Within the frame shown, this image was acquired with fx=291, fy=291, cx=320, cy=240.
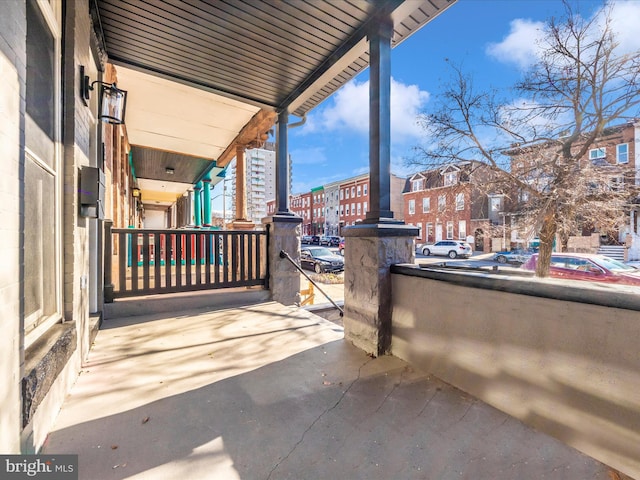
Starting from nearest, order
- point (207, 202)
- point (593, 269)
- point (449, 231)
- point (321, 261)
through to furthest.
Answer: point (593, 269) < point (207, 202) < point (321, 261) < point (449, 231)

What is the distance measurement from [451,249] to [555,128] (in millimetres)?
13766

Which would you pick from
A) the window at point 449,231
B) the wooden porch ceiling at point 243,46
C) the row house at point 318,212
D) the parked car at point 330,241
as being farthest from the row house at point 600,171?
the row house at point 318,212

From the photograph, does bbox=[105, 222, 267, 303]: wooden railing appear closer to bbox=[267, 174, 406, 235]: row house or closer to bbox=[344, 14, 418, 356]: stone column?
bbox=[344, 14, 418, 356]: stone column

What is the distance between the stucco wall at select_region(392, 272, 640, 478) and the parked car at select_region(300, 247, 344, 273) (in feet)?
31.9

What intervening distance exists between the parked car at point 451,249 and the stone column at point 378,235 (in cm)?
1815

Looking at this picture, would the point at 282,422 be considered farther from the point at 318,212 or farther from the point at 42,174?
the point at 318,212

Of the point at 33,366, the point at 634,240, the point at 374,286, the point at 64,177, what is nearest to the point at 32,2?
the point at 64,177

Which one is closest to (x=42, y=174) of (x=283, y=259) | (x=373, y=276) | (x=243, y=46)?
(x=243, y=46)

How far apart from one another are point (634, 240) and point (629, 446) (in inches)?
665

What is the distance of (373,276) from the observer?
8.61 feet

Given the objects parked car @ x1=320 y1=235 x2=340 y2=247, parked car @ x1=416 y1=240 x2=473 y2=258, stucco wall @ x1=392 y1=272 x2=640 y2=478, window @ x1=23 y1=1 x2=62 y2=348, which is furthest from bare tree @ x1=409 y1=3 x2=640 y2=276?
parked car @ x1=320 y1=235 x2=340 y2=247

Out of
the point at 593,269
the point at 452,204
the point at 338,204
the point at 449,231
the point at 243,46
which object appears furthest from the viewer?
the point at 338,204

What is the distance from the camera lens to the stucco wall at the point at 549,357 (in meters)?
1.35

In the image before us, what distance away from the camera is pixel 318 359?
254 cm
